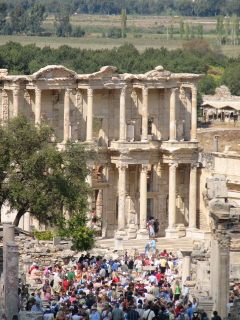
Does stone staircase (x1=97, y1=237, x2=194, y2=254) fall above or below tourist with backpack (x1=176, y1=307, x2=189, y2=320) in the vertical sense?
above

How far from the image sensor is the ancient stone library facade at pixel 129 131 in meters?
61.8

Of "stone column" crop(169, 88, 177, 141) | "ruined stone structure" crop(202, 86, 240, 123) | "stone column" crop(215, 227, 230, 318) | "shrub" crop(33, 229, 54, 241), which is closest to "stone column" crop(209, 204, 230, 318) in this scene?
"stone column" crop(215, 227, 230, 318)

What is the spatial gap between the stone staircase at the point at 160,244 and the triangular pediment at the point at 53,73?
27.5 feet

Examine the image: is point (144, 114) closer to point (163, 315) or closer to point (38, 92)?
point (38, 92)

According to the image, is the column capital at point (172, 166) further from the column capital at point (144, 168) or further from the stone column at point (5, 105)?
the stone column at point (5, 105)

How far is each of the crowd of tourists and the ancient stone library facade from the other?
9.69m

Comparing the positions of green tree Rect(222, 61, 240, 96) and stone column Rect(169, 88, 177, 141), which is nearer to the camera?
stone column Rect(169, 88, 177, 141)

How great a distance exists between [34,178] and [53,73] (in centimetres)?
1014

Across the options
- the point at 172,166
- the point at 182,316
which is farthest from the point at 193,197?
the point at 182,316

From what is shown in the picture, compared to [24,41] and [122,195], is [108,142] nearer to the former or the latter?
[122,195]

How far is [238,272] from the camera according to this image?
43531 mm

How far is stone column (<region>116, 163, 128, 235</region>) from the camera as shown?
62281 millimetres

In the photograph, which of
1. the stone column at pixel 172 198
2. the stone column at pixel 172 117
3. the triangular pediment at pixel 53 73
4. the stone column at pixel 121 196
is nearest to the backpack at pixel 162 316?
the stone column at pixel 121 196

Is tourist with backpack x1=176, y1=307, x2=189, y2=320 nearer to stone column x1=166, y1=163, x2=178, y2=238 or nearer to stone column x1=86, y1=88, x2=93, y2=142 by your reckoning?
stone column x1=86, y1=88, x2=93, y2=142
